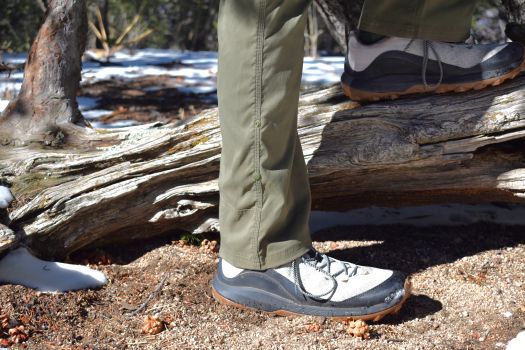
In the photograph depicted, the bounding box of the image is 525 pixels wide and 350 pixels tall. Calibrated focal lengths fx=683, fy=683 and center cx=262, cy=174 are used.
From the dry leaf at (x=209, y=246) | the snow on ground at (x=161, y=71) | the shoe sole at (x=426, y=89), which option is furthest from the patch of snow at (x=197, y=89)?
the shoe sole at (x=426, y=89)

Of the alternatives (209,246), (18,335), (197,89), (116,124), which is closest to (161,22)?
(197,89)

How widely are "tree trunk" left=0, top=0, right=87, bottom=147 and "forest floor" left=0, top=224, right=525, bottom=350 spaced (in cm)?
60

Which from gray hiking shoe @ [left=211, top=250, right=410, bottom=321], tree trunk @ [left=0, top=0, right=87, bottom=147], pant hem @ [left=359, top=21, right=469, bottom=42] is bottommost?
gray hiking shoe @ [left=211, top=250, right=410, bottom=321]

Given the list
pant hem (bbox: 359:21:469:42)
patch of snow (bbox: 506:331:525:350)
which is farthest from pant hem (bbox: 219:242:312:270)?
pant hem (bbox: 359:21:469:42)

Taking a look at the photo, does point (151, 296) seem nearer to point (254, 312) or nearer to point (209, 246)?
point (254, 312)

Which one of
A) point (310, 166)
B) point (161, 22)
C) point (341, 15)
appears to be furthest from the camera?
point (161, 22)

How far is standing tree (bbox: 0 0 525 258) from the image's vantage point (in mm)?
2730

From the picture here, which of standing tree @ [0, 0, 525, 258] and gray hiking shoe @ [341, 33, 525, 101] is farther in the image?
standing tree @ [0, 0, 525, 258]

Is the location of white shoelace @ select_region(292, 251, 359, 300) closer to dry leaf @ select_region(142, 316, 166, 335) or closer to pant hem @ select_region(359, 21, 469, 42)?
dry leaf @ select_region(142, 316, 166, 335)

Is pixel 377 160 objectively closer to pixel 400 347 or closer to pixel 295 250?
pixel 295 250

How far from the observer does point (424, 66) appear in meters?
→ 2.65

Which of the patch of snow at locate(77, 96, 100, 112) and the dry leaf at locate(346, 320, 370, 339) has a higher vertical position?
the dry leaf at locate(346, 320, 370, 339)

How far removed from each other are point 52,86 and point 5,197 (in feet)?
2.34

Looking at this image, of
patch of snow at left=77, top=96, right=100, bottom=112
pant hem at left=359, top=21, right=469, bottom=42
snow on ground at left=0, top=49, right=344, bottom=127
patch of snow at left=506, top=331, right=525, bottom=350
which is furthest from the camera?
snow on ground at left=0, top=49, right=344, bottom=127
